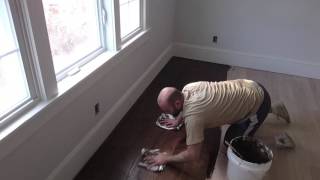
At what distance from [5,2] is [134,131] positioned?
5.12ft

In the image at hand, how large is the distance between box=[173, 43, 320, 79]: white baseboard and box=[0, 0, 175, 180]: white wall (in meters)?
0.76

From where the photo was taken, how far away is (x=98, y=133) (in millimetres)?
2371

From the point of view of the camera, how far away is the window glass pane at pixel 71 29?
1.83 m

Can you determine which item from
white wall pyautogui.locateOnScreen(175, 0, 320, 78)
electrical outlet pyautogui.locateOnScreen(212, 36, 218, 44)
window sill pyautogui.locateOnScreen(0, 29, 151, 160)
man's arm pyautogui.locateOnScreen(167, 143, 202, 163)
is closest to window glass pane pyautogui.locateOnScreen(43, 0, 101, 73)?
window sill pyautogui.locateOnScreen(0, 29, 151, 160)

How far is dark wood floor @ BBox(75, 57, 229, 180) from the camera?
2152mm

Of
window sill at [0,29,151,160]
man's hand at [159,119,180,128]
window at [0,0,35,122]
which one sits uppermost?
window at [0,0,35,122]

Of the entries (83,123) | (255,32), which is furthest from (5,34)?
(255,32)

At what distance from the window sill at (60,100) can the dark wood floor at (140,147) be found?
61 cm

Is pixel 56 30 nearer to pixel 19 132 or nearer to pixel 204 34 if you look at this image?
pixel 19 132

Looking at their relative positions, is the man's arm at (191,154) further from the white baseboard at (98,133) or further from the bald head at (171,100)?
the white baseboard at (98,133)

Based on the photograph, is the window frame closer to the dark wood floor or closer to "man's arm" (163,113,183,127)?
the dark wood floor

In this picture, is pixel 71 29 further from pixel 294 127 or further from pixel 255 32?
pixel 255 32

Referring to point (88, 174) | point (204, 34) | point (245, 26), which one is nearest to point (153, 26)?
point (204, 34)

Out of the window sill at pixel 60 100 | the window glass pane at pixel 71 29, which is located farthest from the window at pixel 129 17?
the window glass pane at pixel 71 29
